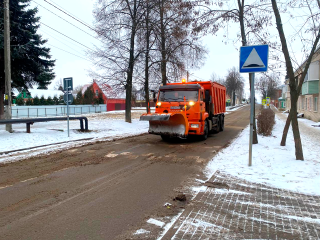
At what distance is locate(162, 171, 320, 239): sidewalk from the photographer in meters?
3.44

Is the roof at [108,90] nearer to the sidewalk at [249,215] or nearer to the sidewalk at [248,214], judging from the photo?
the sidewalk at [248,214]

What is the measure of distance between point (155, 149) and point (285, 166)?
15.3ft

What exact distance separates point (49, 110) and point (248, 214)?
3854 centimetres

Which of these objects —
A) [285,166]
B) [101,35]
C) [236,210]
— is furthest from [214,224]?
[101,35]

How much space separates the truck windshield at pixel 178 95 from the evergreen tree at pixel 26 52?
12856 millimetres

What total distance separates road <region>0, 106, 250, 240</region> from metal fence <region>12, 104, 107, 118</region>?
1144 inches

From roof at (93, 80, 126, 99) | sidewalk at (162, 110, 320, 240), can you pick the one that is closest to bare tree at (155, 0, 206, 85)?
roof at (93, 80, 126, 99)

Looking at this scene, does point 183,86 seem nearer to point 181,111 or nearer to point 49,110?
point 181,111

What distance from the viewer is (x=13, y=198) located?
15.5ft

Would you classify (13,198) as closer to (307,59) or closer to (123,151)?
(123,151)

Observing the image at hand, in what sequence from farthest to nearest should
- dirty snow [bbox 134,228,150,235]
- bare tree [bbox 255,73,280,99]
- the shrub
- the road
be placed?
the shrub → bare tree [bbox 255,73,280,99] → the road → dirty snow [bbox 134,228,150,235]

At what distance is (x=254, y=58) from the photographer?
6.72 m

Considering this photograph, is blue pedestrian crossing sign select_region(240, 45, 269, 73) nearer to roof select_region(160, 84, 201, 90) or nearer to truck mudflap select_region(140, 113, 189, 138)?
truck mudflap select_region(140, 113, 189, 138)

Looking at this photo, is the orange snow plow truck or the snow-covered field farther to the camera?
the orange snow plow truck
